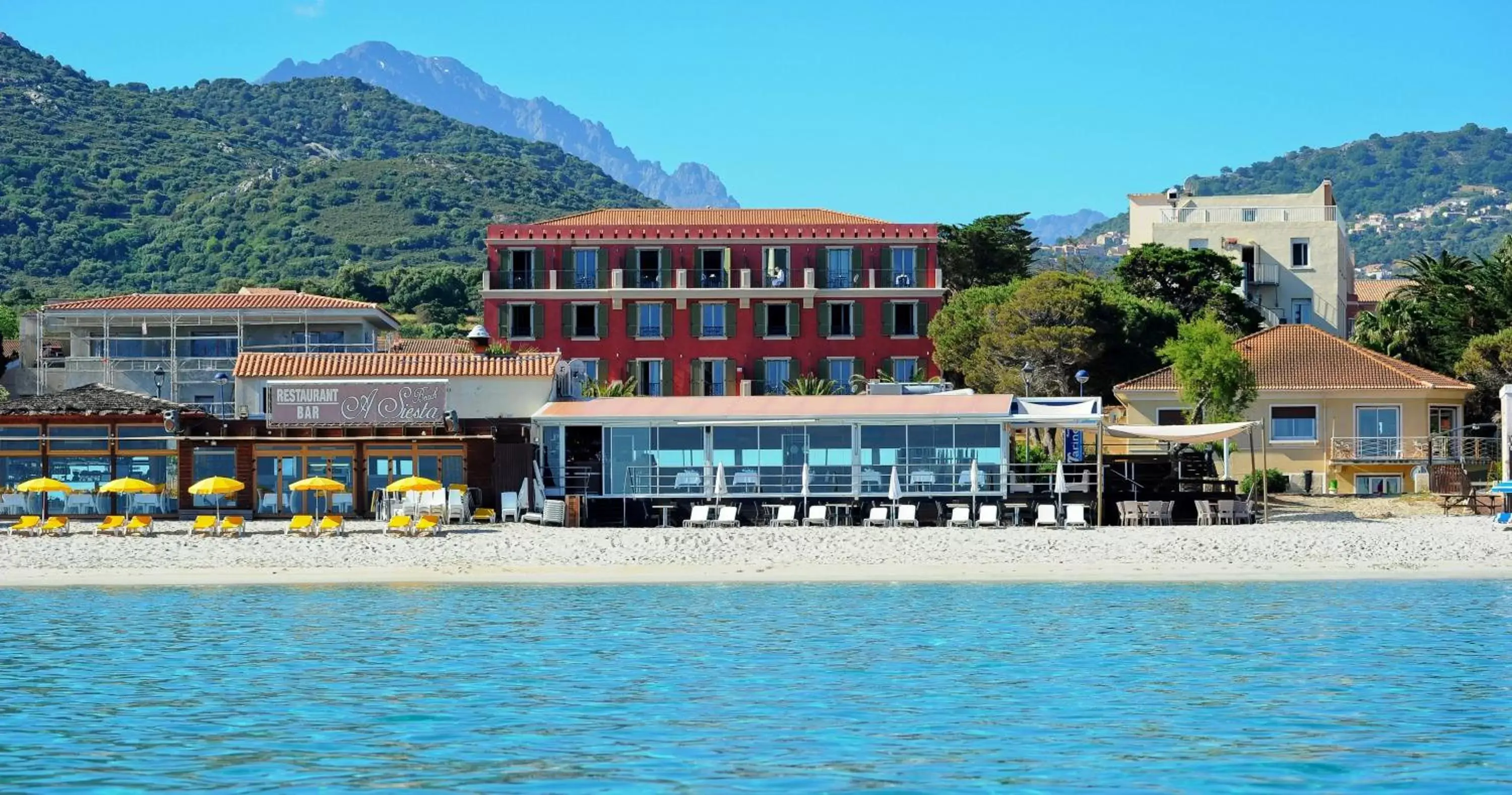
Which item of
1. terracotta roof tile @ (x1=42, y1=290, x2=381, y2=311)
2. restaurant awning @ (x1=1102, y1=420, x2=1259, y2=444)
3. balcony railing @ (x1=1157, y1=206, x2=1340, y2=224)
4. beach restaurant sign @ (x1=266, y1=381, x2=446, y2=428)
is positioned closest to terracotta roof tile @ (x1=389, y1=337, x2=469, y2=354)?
terracotta roof tile @ (x1=42, y1=290, x2=381, y2=311)

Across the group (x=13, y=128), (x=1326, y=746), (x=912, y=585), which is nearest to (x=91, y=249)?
(x=13, y=128)

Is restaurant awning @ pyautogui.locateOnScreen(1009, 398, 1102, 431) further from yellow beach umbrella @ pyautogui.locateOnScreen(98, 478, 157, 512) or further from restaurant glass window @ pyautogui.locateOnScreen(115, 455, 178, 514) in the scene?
restaurant glass window @ pyautogui.locateOnScreen(115, 455, 178, 514)

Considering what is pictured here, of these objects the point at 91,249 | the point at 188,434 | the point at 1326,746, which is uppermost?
the point at 91,249

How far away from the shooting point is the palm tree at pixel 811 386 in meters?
61.8

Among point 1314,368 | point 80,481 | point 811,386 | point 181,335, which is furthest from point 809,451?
point 181,335

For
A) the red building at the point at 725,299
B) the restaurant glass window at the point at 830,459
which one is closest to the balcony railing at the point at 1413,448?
the restaurant glass window at the point at 830,459

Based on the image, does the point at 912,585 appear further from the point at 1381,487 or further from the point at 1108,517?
the point at 1381,487

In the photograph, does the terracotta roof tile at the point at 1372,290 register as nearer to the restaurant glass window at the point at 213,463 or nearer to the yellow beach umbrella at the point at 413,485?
the yellow beach umbrella at the point at 413,485

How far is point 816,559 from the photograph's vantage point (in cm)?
3278

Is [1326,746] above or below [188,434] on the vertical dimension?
below

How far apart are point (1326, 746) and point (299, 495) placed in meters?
28.4

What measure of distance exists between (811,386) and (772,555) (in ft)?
97.2

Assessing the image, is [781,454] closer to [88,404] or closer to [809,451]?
[809,451]

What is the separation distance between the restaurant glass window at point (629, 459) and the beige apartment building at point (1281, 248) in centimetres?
4740
